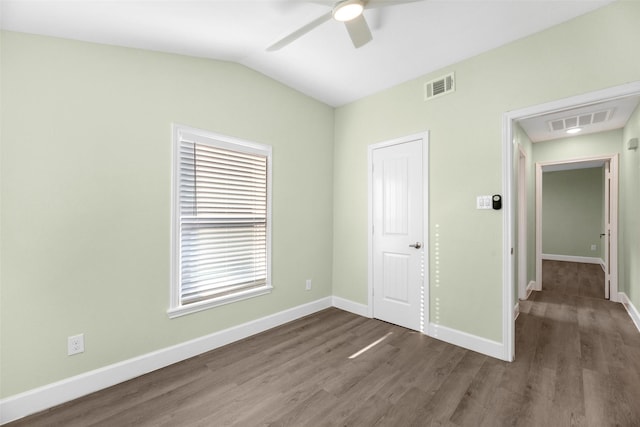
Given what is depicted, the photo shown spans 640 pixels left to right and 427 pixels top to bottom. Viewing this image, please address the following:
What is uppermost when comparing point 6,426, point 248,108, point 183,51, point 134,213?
point 183,51

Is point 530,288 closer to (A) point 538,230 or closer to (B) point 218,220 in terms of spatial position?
(A) point 538,230

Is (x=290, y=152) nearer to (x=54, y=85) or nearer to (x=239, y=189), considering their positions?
(x=239, y=189)

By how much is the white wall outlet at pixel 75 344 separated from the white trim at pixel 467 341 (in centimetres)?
310

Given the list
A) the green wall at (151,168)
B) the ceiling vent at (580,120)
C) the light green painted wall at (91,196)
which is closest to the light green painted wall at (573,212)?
the ceiling vent at (580,120)

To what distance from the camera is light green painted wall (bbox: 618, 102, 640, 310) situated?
3.26 m

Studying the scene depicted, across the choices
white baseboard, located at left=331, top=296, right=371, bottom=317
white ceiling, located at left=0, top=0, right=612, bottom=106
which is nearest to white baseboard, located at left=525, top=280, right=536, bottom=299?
white baseboard, located at left=331, top=296, right=371, bottom=317

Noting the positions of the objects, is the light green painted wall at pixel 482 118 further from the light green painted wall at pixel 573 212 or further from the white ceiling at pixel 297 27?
the light green painted wall at pixel 573 212

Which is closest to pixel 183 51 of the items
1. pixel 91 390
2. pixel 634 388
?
pixel 91 390

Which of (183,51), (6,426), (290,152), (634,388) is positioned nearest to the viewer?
(6,426)

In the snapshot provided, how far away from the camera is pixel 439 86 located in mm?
2879

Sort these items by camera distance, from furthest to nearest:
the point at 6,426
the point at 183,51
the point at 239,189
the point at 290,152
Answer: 1. the point at 290,152
2. the point at 239,189
3. the point at 183,51
4. the point at 6,426

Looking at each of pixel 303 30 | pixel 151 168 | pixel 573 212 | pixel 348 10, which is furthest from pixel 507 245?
pixel 573 212

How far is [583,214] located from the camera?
7.26 meters

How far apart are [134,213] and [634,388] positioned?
13.4ft
